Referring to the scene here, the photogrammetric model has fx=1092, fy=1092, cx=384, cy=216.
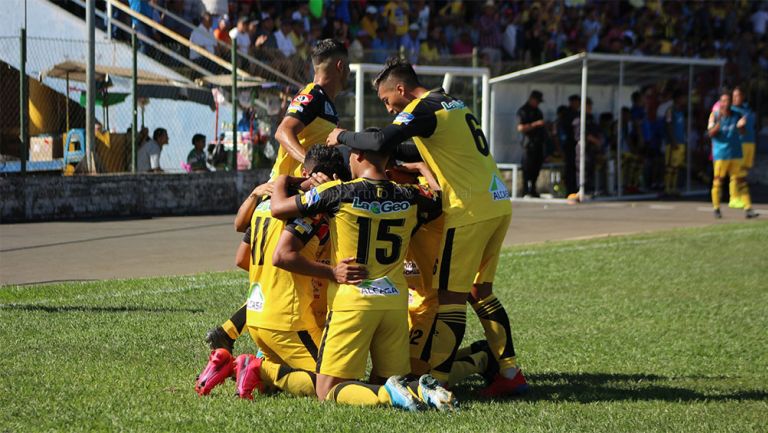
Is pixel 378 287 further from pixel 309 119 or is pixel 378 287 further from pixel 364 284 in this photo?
pixel 309 119

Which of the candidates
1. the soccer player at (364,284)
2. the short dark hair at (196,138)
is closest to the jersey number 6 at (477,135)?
the soccer player at (364,284)

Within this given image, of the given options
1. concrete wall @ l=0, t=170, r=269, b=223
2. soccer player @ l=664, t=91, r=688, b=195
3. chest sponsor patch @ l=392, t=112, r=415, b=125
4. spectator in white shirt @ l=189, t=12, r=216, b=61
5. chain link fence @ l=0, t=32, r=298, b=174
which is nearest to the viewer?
chest sponsor patch @ l=392, t=112, r=415, b=125

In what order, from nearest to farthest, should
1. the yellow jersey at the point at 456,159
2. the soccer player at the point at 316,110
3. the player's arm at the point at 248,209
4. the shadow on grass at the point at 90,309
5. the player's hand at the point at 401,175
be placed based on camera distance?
the yellow jersey at the point at 456,159
the player's arm at the point at 248,209
the player's hand at the point at 401,175
the soccer player at the point at 316,110
the shadow on grass at the point at 90,309

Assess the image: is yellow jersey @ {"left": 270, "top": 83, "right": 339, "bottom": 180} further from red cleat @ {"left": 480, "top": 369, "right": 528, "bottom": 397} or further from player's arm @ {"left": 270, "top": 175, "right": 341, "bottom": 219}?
red cleat @ {"left": 480, "top": 369, "right": 528, "bottom": 397}

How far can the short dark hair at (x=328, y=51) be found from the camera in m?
7.32

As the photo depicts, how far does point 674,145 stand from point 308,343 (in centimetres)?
1866

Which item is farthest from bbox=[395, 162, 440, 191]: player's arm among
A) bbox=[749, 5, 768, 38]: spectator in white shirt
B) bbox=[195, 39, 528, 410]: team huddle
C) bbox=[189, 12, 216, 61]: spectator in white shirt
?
bbox=[749, 5, 768, 38]: spectator in white shirt

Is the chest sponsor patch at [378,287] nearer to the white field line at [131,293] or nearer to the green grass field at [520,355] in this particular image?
the green grass field at [520,355]

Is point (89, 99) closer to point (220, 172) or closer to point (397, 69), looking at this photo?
point (220, 172)

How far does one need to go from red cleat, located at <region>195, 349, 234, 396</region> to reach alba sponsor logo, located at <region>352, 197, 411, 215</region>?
1.16 metres

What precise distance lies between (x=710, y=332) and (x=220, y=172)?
36.0ft

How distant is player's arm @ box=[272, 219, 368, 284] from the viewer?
19.1 feet

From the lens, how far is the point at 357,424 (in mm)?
5402

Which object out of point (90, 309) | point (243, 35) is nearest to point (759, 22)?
point (243, 35)
